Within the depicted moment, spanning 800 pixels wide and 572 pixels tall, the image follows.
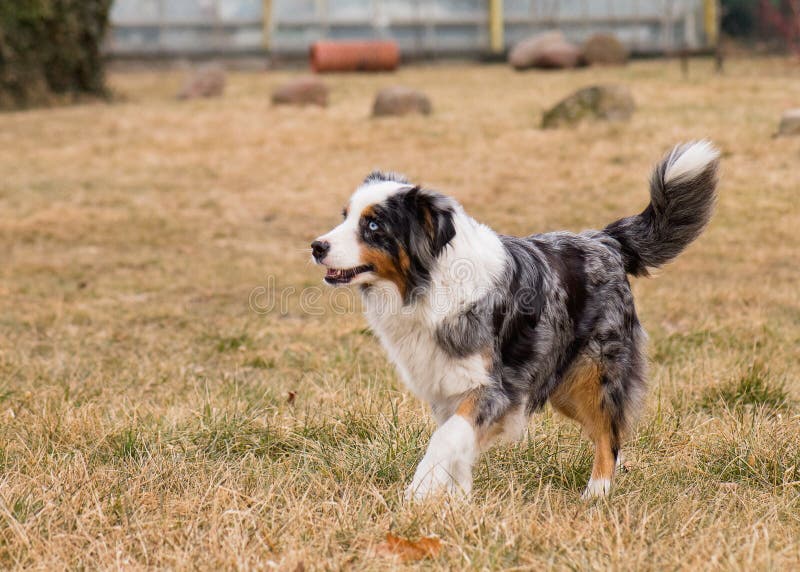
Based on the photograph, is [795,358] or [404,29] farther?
[404,29]

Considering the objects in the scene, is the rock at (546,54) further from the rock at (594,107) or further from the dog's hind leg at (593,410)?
the dog's hind leg at (593,410)

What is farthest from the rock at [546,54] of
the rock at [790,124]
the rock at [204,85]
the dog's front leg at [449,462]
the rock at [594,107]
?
the dog's front leg at [449,462]

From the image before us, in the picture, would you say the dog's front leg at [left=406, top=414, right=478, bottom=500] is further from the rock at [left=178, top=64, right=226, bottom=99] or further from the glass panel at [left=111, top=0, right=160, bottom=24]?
the glass panel at [left=111, top=0, right=160, bottom=24]

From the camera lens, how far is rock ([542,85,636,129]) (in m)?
15.1

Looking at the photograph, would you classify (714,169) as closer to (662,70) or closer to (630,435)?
(630,435)

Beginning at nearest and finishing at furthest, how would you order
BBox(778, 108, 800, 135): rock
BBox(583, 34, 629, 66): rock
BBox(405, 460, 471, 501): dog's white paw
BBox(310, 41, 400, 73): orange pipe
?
1. BBox(405, 460, 471, 501): dog's white paw
2. BBox(778, 108, 800, 135): rock
3. BBox(583, 34, 629, 66): rock
4. BBox(310, 41, 400, 73): orange pipe

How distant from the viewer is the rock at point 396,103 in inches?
672

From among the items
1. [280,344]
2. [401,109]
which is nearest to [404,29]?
[401,109]

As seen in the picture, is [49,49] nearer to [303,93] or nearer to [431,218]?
[303,93]

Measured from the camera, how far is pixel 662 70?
22.8m

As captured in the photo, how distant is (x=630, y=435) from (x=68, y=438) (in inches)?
96.5

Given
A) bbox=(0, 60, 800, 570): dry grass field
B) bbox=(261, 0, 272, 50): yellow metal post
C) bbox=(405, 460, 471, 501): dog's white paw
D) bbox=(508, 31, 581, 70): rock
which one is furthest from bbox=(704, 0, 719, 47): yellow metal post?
bbox=(405, 460, 471, 501): dog's white paw

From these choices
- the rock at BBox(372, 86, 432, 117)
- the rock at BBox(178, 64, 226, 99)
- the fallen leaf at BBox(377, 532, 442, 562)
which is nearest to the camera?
the fallen leaf at BBox(377, 532, 442, 562)

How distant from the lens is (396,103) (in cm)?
1706
